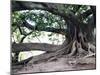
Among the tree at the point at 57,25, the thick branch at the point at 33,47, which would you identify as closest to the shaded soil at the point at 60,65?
the tree at the point at 57,25

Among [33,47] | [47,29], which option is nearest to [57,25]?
[47,29]

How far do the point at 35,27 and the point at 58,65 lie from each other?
1.82 feet

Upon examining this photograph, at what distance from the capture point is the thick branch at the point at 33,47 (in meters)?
2.11

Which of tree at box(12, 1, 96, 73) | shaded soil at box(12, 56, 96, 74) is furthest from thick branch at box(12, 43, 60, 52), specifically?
shaded soil at box(12, 56, 96, 74)

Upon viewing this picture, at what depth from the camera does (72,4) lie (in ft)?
7.61

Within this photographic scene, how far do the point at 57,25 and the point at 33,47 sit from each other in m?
0.41

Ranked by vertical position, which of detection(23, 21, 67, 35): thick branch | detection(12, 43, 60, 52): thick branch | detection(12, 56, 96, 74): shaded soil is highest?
detection(23, 21, 67, 35): thick branch

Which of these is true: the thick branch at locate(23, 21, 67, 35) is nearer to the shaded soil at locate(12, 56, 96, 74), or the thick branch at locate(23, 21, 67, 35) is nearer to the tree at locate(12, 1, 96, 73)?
the tree at locate(12, 1, 96, 73)

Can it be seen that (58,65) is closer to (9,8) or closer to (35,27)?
(35,27)

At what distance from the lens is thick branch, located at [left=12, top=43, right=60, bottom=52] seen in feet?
6.91

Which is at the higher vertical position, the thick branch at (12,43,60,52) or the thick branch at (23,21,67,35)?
the thick branch at (23,21,67,35)

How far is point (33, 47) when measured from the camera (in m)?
2.17
